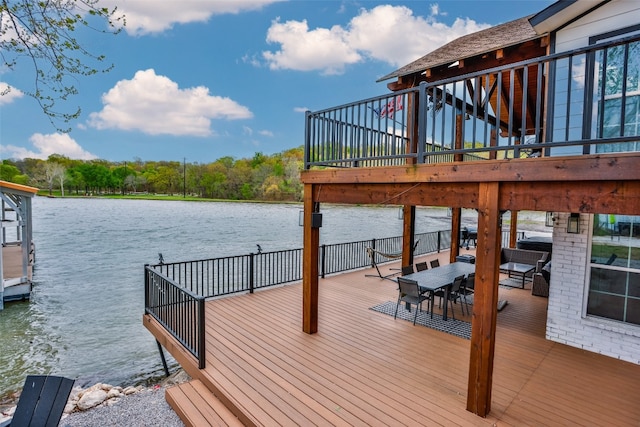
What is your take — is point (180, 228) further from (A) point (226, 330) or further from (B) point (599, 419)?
(B) point (599, 419)

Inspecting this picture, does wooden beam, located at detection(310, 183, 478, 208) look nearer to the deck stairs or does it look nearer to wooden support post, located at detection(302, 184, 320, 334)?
wooden support post, located at detection(302, 184, 320, 334)

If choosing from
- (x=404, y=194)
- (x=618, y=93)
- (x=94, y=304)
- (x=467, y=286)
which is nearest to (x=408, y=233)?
(x=467, y=286)

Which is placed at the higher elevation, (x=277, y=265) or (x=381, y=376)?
(x=277, y=265)

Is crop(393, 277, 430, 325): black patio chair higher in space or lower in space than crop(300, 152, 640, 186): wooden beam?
lower

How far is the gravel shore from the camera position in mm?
3502

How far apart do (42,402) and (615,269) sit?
6524 mm

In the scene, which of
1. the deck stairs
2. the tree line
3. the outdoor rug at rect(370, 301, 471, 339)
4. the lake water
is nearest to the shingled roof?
the outdoor rug at rect(370, 301, 471, 339)

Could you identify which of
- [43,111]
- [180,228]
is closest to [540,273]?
[43,111]

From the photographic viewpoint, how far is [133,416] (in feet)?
12.0

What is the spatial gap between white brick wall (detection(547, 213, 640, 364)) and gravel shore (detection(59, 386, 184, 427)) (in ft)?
16.6

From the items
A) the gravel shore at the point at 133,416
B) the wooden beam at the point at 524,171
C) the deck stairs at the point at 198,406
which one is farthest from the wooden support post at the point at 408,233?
the gravel shore at the point at 133,416

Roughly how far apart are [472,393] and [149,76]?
54324 mm

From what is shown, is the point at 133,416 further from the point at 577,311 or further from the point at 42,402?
the point at 577,311

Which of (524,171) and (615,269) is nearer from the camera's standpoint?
(524,171)
